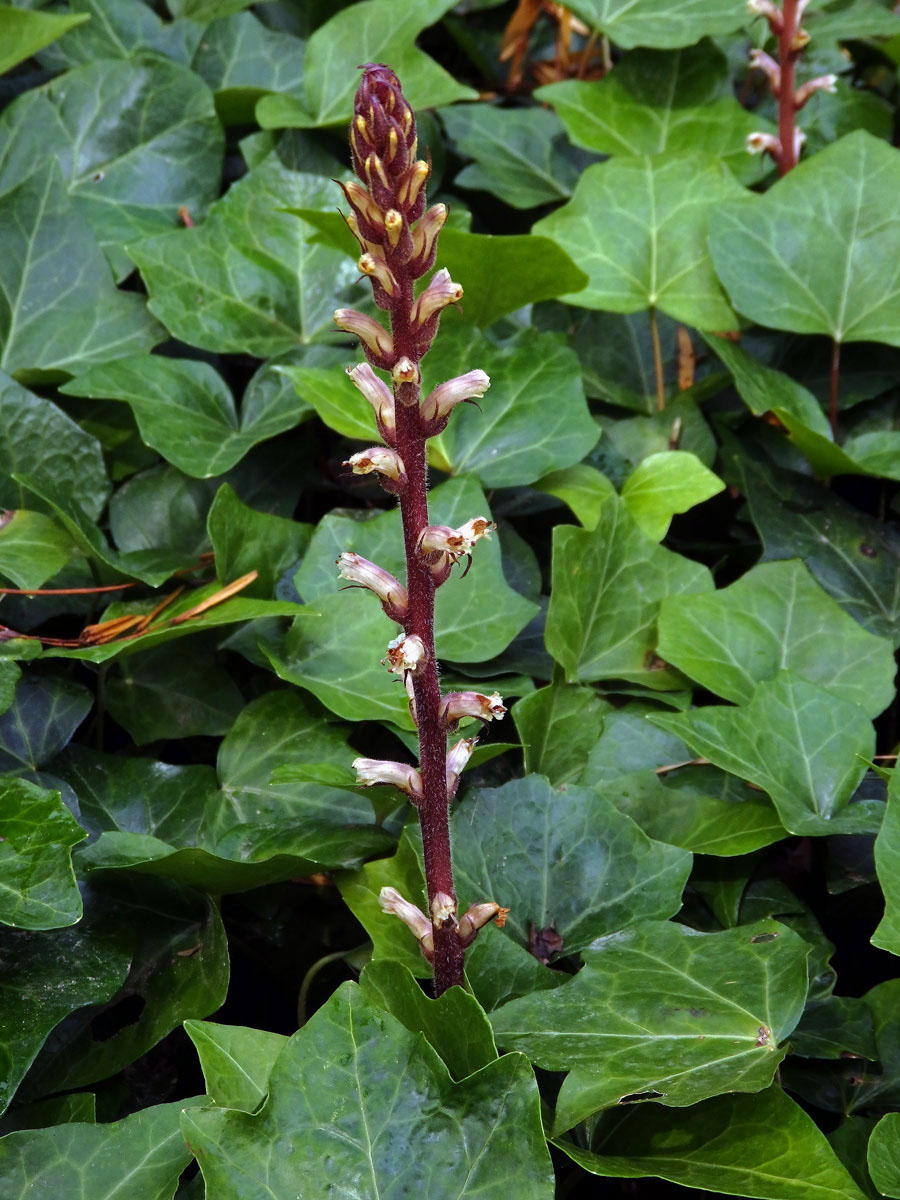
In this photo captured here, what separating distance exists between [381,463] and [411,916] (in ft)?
1.71

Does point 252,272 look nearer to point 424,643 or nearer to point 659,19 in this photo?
point 659,19

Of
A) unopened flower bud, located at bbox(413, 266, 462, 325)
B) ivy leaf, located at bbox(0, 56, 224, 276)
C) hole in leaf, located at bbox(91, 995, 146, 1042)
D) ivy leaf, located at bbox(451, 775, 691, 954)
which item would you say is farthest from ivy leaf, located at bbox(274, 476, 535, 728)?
ivy leaf, located at bbox(0, 56, 224, 276)

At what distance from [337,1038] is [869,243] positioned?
5.57 ft

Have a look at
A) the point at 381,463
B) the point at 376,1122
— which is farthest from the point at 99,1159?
Answer: the point at 381,463

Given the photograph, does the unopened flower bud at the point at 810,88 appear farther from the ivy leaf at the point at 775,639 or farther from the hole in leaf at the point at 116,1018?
the hole in leaf at the point at 116,1018

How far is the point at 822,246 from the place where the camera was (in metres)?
2.09

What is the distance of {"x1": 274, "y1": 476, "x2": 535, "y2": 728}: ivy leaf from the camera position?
5.37 ft

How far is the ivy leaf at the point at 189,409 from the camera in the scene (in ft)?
6.07

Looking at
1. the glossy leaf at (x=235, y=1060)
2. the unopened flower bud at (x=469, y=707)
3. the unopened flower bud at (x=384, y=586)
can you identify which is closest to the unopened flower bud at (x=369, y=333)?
the unopened flower bud at (x=384, y=586)

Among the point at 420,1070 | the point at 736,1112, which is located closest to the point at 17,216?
the point at 420,1070

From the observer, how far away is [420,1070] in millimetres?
1141

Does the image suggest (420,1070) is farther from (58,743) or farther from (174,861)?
(58,743)

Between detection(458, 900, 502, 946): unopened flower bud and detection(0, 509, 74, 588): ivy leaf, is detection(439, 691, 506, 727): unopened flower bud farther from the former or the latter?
detection(0, 509, 74, 588): ivy leaf

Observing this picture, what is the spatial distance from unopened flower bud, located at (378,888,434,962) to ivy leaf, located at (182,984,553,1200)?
0.12m
